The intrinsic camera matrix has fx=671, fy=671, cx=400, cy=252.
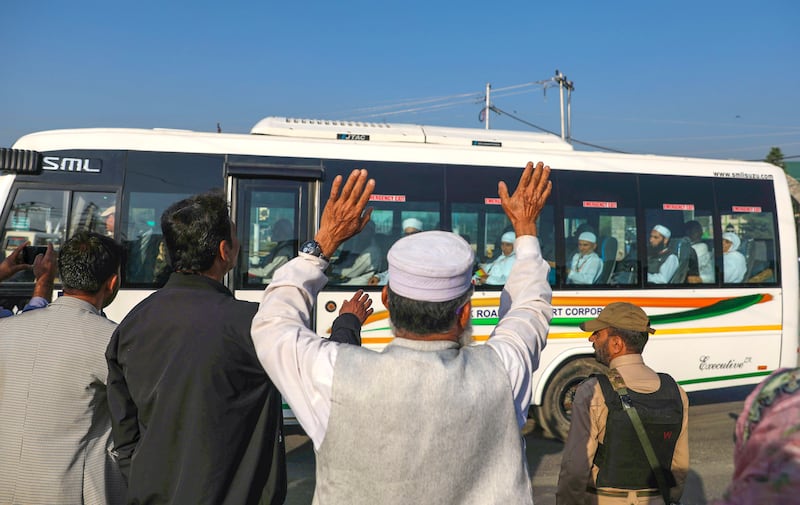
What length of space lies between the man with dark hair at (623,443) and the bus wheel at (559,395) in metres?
4.74

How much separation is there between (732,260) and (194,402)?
26.7ft

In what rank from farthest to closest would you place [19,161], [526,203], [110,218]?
[110,218], [19,161], [526,203]

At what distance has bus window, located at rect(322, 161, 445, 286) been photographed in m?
7.53

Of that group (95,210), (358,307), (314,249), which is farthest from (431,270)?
(95,210)

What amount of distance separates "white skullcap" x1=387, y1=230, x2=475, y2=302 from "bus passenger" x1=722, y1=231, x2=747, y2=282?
7800 mm

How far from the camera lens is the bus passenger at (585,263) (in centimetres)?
806

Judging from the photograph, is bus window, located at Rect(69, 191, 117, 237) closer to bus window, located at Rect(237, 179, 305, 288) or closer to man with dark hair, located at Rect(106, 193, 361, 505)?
bus window, located at Rect(237, 179, 305, 288)

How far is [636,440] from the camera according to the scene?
3.12m

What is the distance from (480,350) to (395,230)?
586 centimetres

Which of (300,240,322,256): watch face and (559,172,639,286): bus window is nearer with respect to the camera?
(300,240,322,256): watch face

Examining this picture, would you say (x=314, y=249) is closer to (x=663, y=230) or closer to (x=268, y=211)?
(x=268, y=211)

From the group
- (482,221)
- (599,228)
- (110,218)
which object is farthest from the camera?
(599,228)

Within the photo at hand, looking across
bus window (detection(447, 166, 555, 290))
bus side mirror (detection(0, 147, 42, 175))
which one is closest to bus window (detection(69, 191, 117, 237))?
bus side mirror (detection(0, 147, 42, 175))

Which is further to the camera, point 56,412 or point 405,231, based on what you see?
point 405,231
